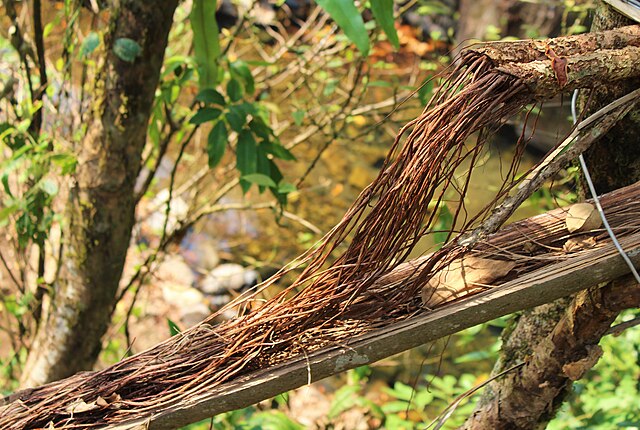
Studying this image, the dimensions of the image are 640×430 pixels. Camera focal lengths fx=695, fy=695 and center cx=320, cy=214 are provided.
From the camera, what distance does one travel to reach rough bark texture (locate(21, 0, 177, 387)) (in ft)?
4.89

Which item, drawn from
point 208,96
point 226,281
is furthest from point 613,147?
point 226,281

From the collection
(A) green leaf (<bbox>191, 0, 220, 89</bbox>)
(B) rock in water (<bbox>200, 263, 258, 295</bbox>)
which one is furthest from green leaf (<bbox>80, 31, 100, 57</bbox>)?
(B) rock in water (<bbox>200, 263, 258, 295</bbox>)

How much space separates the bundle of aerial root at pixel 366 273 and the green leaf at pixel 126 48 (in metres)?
0.70

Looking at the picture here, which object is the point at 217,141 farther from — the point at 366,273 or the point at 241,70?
the point at 366,273

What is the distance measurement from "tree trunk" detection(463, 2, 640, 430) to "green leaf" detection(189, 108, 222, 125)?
89 centimetres

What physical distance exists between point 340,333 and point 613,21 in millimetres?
610

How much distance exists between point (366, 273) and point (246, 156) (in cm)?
92

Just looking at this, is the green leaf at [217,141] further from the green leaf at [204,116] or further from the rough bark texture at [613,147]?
the rough bark texture at [613,147]

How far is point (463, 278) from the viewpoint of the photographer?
3.11 feet

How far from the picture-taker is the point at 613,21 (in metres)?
1.03

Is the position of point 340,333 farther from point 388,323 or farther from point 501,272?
point 501,272

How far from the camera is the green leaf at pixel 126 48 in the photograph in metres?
1.44

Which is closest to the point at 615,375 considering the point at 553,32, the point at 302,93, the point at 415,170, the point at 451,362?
the point at 451,362

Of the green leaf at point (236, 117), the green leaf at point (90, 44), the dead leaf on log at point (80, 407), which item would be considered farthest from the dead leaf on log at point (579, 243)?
the green leaf at point (90, 44)
